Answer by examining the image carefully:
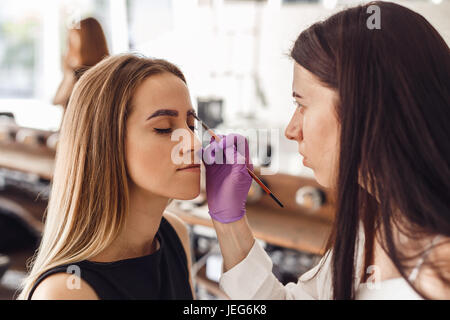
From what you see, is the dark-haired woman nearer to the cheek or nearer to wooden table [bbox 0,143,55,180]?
the cheek

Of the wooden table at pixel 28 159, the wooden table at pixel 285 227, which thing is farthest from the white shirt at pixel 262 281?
the wooden table at pixel 28 159

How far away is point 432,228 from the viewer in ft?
2.58

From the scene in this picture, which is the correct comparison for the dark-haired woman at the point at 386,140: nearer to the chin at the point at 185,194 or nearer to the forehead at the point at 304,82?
the forehead at the point at 304,82

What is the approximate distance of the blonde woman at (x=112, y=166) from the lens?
99 cm

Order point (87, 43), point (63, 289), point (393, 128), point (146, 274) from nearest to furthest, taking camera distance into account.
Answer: point (393, 128), point (63, 289), point (146, 274), point (87, 43)

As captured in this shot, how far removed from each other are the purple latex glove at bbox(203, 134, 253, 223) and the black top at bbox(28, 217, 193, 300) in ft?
0.80

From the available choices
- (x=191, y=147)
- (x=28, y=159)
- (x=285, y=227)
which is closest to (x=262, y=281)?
(x=191, y=147)

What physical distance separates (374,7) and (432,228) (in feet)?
1.57

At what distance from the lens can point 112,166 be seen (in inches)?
39.7

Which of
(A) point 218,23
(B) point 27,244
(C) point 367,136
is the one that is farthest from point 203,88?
(C) point 367,136

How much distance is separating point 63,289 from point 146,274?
0.27 metres

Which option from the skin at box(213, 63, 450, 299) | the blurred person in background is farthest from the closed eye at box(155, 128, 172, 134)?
the blurred person in background

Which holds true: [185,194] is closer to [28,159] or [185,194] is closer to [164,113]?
[164,113]
